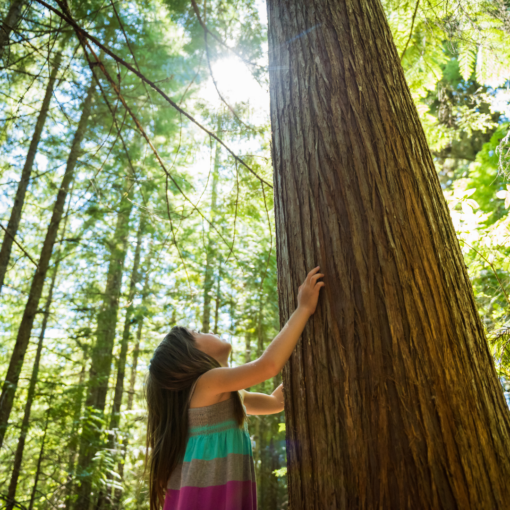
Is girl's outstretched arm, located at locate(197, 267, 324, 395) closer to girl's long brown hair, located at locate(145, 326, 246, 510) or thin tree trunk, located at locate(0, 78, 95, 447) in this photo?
girl's long brown hair, located at locate(145, 326, 246, 510)

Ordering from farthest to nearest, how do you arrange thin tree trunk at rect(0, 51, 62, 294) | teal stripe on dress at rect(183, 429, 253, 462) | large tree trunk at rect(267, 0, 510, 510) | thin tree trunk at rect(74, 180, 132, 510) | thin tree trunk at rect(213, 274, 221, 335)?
thin tree trunk at rect(213, 274, 221, 335) < thin tree trunk at rect(74, 180, 132, 510) < thin tree trunk at rect(0, 51, 62, 294) < teal stripe on dress at rect(183, 429, 253, 462) < large tree trunk at rect(267, 0, 510, 510)

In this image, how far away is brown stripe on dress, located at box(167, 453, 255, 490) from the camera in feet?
5.34

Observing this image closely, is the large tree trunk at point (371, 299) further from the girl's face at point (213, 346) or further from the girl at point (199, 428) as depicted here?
the girl's face at point (213, 346)

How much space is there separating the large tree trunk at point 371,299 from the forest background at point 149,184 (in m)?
0.38

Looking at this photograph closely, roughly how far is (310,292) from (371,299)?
0.69 feet

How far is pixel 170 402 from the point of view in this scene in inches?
74.1

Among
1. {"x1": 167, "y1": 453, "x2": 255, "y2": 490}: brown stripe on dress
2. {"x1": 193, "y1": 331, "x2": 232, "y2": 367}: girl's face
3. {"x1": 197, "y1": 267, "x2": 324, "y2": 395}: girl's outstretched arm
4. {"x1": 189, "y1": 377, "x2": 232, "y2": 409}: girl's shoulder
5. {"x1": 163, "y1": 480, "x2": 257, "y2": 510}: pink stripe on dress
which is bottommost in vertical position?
{"x1": 163, "y1": 480, "x2": 257, "y2": 510}: pink stripe on dress

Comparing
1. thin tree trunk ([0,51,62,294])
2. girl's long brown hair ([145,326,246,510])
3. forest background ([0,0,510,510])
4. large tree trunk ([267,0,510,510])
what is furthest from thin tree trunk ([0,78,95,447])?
large tree trunk ([267,0,510,510])

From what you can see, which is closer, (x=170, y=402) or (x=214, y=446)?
(x=214, y=446)

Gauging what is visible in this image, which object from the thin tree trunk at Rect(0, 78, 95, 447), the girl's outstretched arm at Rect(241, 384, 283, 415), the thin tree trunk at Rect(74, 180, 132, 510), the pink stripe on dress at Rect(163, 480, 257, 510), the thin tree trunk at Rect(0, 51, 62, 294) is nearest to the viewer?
the pink stripe on dress at Rect(163, 480, 257, 510)

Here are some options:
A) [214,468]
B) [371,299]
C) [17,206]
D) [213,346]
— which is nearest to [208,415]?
[214,468]

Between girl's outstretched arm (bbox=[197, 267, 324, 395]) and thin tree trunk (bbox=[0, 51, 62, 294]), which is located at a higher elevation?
thin tree trunk (bbox=[0, 51, 62, 294])

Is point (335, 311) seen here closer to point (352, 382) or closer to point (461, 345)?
point (352, 382)

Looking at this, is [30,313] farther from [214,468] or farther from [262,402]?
[214,468]
